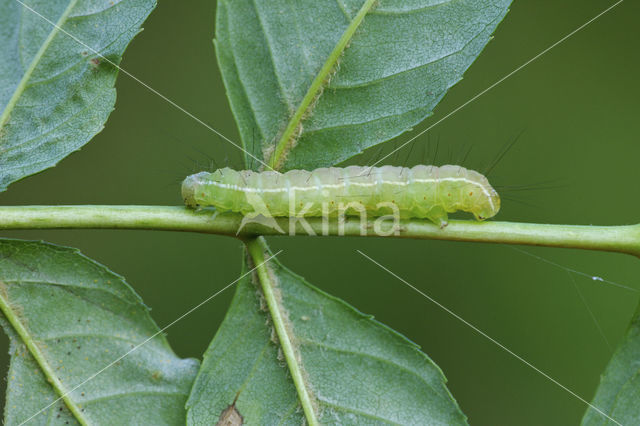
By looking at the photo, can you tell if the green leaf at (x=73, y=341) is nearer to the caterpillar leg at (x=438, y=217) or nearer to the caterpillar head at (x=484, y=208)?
the caterpillar leg at (x=438, y=217)

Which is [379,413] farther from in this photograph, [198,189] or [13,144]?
[13,144]

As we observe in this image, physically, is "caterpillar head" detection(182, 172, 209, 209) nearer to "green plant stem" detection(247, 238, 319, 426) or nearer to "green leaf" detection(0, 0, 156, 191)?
"green plant stem" detection(247, 238, 319, 426)

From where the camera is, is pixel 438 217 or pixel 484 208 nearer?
pixel 438 217

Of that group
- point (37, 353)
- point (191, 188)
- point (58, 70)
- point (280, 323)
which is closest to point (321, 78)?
point (191, 188)

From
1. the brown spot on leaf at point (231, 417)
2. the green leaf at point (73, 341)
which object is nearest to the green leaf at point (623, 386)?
the brown spot on leaf at point (231, 417)

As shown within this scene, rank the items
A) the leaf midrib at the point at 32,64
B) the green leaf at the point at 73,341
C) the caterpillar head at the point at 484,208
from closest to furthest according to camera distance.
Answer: the green leaf at the point at 73,341, the leaf midrib at the point at 32,64, the caterpillar head at the point at 484,208

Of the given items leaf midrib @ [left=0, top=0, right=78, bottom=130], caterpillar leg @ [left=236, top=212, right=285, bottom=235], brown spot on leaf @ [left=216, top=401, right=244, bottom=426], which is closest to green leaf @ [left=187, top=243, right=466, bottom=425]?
brown spot on leaf @ [left=216, top=401, right=244, bottom=426]

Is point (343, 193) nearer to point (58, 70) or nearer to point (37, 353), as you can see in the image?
point (58, 70)
